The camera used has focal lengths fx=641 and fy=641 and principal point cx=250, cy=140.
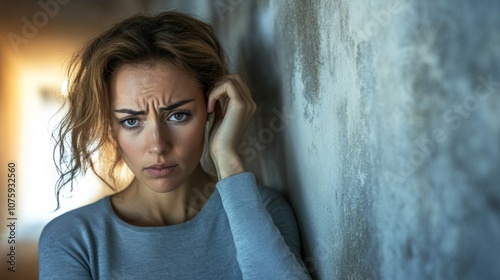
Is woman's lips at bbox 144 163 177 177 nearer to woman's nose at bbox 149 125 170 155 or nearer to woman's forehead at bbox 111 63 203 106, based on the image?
woman's nose at bbox 149 125 170 155

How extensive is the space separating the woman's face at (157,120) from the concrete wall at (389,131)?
0.77 ft

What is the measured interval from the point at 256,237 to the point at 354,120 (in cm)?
45

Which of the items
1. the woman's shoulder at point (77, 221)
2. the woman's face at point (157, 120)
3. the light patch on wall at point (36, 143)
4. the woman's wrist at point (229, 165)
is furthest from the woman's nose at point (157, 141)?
the light patch on wall at point (36, 143)

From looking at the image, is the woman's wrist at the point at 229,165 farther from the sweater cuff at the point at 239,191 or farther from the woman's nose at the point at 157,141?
the woman's nose at the point at 157,141

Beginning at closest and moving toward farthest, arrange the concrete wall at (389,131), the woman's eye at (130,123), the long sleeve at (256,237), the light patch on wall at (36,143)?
the concrete wall at (389,131) < the long sleeve at (256,237) < the woman's eye at (130,123) < the light patch on wall at (36,143)

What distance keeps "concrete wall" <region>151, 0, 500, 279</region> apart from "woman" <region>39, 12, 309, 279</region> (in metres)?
0.12

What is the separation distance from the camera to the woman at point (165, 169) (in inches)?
57.9

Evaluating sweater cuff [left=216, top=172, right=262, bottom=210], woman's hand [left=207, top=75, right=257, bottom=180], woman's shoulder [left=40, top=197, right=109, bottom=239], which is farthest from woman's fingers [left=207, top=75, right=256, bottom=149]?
woman's shoulder [left=40, top=197, right=109, bottom=239]

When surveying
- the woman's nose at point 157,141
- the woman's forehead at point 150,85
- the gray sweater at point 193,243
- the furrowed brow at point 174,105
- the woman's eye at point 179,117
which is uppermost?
the woman's forehead at point 150,85

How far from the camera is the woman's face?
147cm

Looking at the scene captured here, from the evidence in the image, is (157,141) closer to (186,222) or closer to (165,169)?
(165,169)

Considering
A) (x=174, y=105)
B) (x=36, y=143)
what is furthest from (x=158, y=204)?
(x=36, y=143)

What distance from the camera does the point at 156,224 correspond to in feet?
5.38

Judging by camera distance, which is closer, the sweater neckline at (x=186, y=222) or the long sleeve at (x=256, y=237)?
the long sleeve at (x=256, y=237)
